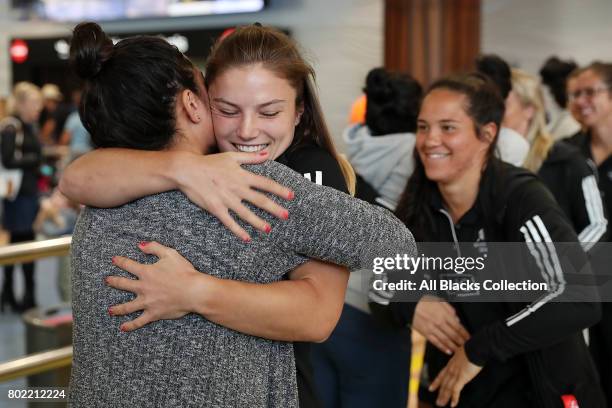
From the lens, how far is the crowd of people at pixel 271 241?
1.17 metres

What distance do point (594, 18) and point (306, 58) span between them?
16.8 ft

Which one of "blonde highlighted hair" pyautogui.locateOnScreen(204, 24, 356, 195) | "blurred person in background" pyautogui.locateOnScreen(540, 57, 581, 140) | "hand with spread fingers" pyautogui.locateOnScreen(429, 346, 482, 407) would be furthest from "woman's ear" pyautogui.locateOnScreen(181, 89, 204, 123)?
"blurred person in background" pyautogui.locateOnScreen(540, 57, 581, 140)

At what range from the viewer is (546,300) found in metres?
1.84

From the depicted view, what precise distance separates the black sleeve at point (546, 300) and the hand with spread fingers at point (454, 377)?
6 centimetres

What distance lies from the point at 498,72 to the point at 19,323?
3931 millimetres

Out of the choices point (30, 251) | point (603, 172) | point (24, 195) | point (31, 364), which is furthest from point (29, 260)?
point (24, 195)

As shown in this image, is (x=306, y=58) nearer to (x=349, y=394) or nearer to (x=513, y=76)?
(x=349, y=394)

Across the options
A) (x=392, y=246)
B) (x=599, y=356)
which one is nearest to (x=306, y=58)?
(x=392, y=246)

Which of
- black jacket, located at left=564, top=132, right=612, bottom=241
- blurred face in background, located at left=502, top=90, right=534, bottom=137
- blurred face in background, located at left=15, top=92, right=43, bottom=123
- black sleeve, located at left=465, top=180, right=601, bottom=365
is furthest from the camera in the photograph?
blurred face in background, located at left=15, top=92, right=43, bottom=123

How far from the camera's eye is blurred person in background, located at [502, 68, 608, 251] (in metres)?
2.66

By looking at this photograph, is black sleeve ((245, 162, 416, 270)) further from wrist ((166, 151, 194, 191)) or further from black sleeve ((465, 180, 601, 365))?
black sleeve ((465, 180, 601, 365))

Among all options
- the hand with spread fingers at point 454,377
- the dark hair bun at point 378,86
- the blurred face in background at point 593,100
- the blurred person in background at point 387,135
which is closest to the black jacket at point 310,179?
the hand with spread fingers at point 454,377

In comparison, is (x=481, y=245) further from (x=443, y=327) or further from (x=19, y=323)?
(x=19, y=323)

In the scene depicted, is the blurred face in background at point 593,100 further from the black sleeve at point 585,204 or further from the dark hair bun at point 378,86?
the dark hair bun at point 378,86
